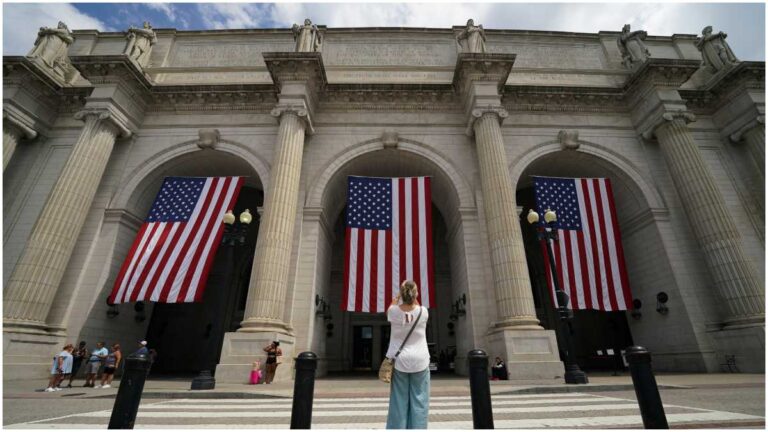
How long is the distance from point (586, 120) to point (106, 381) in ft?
84.7

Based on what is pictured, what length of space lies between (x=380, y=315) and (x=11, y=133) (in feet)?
73.8

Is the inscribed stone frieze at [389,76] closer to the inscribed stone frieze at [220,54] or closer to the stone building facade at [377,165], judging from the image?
the stone building facade at [377,165]

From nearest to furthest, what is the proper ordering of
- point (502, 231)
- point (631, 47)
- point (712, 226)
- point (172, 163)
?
1. point (502, 231)
2. point (712, 226)
3. point (172, 163)
4. point (631, 47)

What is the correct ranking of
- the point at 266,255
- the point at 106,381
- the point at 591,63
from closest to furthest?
the point at 106,381 → the point at 266,255 → the point at 591,63

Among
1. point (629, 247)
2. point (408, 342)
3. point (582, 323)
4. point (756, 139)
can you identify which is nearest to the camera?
point (408, 342)

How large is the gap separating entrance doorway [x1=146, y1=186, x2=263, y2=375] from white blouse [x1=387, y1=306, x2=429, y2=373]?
2095cm

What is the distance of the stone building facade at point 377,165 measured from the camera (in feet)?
52.3

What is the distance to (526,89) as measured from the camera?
21328mm

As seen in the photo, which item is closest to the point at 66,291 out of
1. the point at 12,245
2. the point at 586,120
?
the point at 12,245

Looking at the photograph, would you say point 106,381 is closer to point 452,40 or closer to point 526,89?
point 526,89

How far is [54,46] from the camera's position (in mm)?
22141

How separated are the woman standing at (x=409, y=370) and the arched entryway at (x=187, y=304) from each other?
1487 centimetres

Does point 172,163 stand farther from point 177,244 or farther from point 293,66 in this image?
point 293,66

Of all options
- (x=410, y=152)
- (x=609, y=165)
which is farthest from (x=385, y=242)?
(x=609, y=165)
